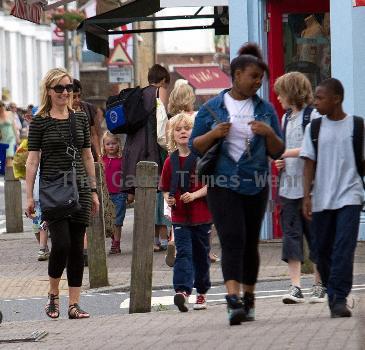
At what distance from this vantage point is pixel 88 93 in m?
53.4

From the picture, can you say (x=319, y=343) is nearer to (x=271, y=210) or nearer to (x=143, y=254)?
(x=143, y=254)

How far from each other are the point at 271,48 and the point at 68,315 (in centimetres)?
632

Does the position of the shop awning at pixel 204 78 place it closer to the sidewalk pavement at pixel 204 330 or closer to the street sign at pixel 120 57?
the street sign at pixel 120 57

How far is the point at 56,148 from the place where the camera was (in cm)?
1121

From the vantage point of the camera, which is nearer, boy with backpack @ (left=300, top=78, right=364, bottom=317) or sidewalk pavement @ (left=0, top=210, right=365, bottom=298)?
boy with backpack @ (left=300, top=78, right=364, bottom=317)

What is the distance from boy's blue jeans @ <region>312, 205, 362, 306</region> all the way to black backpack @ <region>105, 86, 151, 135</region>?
6.37m

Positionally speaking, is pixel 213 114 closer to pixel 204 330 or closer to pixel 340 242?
pixel 340 242

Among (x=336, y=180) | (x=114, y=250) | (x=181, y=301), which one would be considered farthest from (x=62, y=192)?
(x=114, y=250)

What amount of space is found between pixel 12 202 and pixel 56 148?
10.8m

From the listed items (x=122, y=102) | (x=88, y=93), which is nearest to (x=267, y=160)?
(x=122, y=102)

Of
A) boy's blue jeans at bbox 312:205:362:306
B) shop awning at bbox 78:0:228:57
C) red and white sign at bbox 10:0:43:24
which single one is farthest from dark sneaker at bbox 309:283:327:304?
red and white sign at bbox 10:0:43:24

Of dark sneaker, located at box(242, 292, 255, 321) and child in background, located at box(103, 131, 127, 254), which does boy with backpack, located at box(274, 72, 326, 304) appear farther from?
child in background, located at box(103, 131, 127, 254)

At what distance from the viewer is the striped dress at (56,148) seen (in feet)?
36.8

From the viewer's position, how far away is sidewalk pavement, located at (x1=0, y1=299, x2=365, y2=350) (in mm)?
8742
